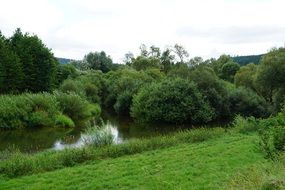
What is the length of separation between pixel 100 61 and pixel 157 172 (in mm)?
73136

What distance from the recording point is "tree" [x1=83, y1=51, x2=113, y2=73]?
270 feet

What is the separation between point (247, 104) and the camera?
119ft

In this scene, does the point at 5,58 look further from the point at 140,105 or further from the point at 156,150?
the point at 156,150

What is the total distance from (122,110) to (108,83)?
1038cm

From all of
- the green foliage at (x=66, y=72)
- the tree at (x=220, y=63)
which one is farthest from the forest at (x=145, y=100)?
the tree at (x=220, y=63)

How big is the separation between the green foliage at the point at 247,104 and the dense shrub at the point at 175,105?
12.4 feet

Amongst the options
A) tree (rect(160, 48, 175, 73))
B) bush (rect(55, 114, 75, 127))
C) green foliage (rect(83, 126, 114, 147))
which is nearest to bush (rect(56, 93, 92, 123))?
bush (rect(55, 114, 75, 127))

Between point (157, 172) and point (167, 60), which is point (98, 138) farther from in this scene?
point (167, 60)

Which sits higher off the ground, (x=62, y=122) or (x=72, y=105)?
(x=72, y=105)

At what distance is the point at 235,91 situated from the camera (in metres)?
37.2

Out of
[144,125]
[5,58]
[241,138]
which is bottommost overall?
[144,125]

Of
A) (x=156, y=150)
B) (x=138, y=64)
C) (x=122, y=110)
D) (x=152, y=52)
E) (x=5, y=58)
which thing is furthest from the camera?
(x=152, y=52)

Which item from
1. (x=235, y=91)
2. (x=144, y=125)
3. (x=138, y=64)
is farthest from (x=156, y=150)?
(x=138, y=64)

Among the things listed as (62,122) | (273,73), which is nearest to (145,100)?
(62,122)
